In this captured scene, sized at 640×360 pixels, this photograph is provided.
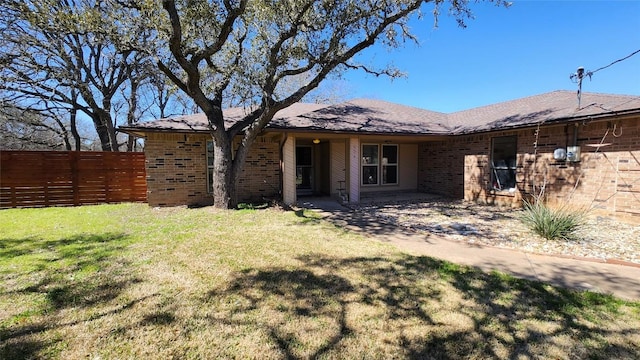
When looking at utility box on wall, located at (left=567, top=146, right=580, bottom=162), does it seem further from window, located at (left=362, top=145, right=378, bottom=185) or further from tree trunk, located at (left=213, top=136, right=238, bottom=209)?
tree trunk, located at (left=213, top=136, right=238, bottom=209)

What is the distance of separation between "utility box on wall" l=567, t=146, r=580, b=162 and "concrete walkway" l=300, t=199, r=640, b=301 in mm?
4514

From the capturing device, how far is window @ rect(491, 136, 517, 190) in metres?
9.73

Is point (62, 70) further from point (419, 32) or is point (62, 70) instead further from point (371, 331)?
point (371, 331)

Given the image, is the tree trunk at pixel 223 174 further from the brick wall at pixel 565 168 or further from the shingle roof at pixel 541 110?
the brick wall at pixel 565 168

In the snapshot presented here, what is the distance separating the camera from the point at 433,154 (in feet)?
Answer: 42.2

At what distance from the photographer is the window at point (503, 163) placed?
973 centimetres

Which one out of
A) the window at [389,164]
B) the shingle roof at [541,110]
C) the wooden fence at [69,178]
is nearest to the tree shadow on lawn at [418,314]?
the shingle roof at [541,110]

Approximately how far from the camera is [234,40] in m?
9.27

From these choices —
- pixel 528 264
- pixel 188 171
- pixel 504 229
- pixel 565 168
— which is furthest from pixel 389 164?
pixel 528 264

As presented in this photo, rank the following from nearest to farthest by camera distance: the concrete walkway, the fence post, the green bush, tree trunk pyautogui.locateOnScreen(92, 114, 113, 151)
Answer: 1. the concrete walkway
2. the green bush
3. the fence post
4. tree trunk pyautogui.locateOnScreen(92, 114, 113, 151)

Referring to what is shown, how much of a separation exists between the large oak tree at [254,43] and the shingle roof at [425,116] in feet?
4.25

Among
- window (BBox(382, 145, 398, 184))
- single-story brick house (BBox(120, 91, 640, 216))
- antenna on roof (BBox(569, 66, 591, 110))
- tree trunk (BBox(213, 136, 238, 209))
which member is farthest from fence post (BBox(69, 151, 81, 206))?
antenna on roof (BBox(569, 66, 591, 110))

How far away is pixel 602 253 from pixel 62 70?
71.6ft

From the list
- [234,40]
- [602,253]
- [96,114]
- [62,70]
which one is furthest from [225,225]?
[96,114]
